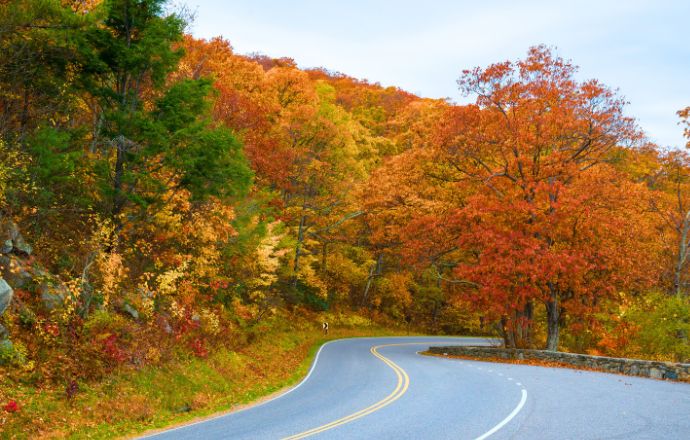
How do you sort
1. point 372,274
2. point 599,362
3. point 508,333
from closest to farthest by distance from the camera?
point 599,362 → point 508,333 → point 372,274

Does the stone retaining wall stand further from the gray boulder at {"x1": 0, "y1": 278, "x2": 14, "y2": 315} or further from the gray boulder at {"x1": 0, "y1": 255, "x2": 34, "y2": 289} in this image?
the gray boulder at {"x1": 0, "y1": 255, "x2": 34, "y2": 289}

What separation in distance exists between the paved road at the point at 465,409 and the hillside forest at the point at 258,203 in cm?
438

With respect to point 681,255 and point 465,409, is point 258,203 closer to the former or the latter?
point 465,409

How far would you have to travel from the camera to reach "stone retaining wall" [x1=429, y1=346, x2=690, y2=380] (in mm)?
16484

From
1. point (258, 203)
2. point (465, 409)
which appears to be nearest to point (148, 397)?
point (465, 409)

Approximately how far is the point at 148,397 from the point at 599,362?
16219mm

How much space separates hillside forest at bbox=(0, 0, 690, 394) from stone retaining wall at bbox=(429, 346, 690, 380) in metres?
1.93

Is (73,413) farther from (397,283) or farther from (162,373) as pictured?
(397,283)

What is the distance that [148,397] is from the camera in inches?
501

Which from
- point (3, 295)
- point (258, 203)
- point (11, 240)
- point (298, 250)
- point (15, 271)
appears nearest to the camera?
point (3, 295)

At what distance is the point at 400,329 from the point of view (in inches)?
1895

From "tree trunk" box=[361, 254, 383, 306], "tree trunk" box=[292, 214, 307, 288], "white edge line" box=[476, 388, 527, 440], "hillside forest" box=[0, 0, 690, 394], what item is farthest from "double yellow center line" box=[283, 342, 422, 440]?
"tree trunk" box=[361, 254, 383, 306]

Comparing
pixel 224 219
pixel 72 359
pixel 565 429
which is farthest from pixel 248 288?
pixel 565 429

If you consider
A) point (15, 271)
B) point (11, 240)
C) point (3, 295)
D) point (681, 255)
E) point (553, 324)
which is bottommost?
point (553, 324)
